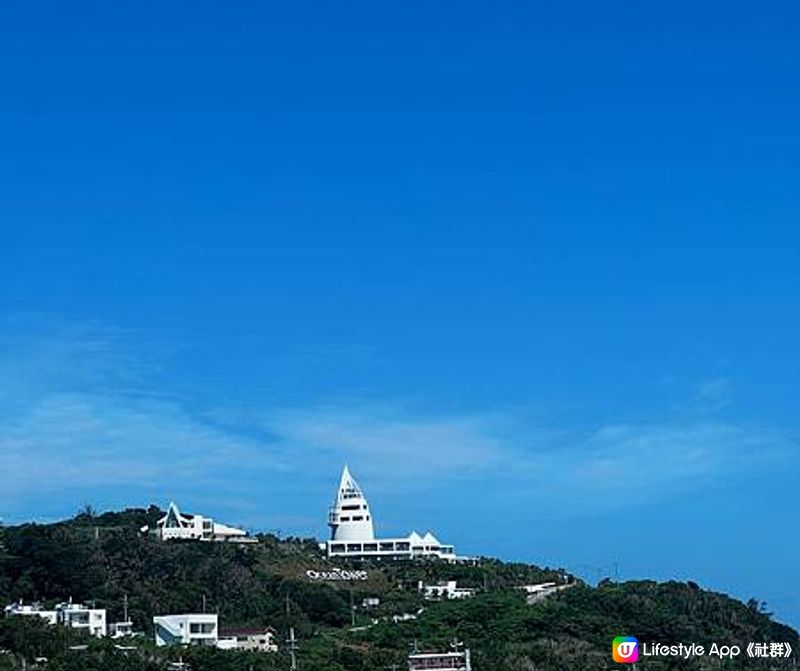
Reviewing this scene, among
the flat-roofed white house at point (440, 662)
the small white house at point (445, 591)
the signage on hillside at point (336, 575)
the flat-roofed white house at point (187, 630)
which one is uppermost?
the signage on hillside at point (336, 575)

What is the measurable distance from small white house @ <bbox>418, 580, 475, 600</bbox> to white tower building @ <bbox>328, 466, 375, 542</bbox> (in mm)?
14787

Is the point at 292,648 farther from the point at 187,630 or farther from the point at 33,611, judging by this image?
the point at 33,611

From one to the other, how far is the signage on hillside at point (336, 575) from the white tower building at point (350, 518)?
34.1ft

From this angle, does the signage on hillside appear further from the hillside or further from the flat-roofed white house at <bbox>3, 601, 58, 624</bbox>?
the flat-roofed white house at <bbox>3, 601, 58, 624</bbox>

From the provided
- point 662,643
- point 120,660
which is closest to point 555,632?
point 662,643

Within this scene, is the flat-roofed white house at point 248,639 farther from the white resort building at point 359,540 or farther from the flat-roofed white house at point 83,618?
the white resort building at point 359,540

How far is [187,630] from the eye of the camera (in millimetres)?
58031

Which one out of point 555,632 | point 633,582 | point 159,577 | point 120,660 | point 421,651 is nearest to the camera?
point 120,660

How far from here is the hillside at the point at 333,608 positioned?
5356 centimetres

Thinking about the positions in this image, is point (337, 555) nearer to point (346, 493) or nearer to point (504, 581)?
point (346, 493)

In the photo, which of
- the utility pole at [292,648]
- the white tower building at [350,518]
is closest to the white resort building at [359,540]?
the white tower building at [350,518]

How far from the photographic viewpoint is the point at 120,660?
48250 millimetres

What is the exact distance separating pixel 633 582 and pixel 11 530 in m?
32.2

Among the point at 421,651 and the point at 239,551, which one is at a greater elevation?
the point at 239,551
